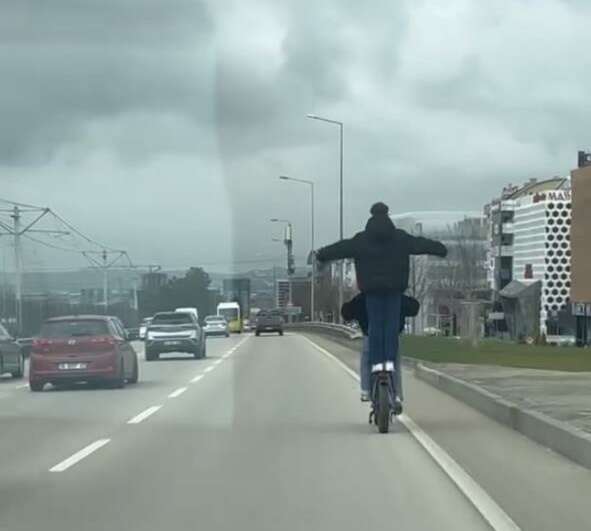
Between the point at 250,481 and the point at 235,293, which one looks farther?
the point at 235,293

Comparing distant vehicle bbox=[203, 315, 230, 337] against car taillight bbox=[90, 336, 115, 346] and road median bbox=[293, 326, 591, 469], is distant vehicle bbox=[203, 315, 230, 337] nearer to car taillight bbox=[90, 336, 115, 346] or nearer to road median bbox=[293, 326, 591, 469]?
road median bbox=[293, 326, 591, 469]

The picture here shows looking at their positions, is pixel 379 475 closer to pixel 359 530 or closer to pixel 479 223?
pixel 359 530

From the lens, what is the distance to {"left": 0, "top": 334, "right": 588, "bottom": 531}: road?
9.24 m

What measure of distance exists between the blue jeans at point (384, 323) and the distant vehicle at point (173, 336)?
2435cm

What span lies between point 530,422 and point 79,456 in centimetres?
514

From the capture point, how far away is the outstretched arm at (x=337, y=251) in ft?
47.0

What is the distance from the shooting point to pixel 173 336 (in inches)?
1503

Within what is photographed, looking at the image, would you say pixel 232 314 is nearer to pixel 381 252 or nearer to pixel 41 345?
pixel 41 345

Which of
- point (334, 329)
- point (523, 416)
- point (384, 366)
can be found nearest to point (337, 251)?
point (384, 366)

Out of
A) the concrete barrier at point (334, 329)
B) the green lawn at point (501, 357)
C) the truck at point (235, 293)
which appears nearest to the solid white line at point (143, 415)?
the green lawn at point (501, 357)

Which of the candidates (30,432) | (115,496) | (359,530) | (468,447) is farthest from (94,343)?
(359,530)

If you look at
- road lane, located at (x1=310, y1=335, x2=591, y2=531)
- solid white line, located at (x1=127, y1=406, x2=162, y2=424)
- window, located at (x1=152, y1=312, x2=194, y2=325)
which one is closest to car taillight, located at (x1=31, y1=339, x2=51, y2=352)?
solid white line, located at (x1=127, y1=406, x2=162, y2=424)

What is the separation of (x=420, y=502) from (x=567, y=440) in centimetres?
306

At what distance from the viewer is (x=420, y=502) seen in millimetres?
9883
